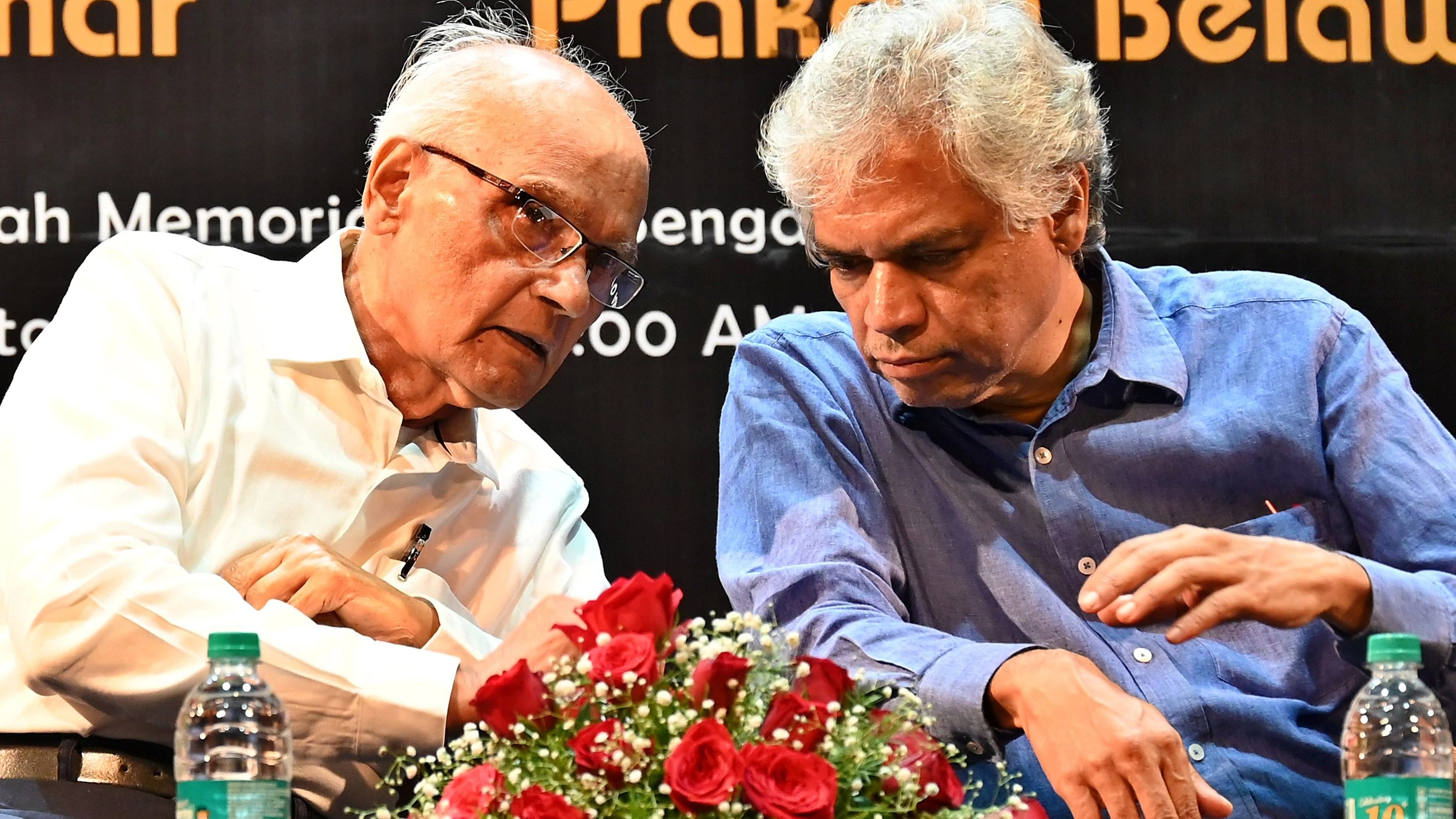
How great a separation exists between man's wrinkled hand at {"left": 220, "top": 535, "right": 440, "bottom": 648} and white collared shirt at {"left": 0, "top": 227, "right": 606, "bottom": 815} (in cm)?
6

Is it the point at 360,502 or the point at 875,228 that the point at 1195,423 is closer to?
the point at 875,228

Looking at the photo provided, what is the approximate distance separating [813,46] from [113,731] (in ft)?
6.05

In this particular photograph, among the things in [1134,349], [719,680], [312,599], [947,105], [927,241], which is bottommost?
[312,599]

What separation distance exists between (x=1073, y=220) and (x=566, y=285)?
773mm

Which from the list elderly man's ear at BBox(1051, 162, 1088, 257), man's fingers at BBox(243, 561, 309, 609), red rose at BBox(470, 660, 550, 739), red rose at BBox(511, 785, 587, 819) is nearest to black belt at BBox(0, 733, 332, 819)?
man's fingers at BBox(243, 561, 309, 609)

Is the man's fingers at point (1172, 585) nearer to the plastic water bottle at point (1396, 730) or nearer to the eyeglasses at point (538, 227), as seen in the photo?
the plastic water bottle at point (1396, 730)

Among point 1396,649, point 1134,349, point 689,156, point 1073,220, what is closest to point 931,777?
point 1396,649

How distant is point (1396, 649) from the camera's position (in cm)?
183

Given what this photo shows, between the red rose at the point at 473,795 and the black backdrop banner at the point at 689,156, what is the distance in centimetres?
166

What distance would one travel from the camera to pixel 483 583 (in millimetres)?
2811

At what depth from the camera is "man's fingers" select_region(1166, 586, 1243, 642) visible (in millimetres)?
1969

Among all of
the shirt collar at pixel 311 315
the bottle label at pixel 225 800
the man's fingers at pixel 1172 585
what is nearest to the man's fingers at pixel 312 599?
the shirt collar at pixel 311 315

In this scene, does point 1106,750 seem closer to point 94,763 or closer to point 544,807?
point 544,807

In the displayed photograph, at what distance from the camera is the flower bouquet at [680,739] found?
159 centimetres
